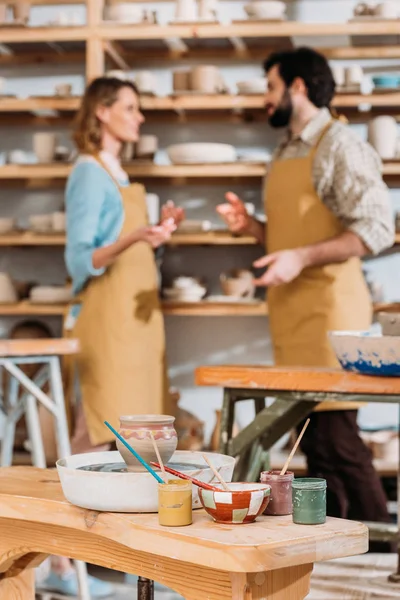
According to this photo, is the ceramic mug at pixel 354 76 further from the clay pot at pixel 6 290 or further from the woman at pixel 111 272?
the clay pot at pixel 6 290

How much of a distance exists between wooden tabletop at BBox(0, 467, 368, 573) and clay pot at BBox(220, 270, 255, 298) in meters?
2.64

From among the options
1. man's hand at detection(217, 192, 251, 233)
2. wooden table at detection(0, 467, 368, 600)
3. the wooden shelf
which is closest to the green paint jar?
wooden table at detection(0, 467, 368, 600)

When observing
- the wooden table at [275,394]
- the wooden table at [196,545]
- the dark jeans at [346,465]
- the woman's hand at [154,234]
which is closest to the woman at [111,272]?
the woman's hand at [154,234]

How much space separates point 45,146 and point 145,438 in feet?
9.67

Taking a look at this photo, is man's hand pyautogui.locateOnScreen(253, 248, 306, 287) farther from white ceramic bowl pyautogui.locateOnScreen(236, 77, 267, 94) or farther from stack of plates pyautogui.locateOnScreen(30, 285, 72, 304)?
stack of plates pyautogui.locateOnScreen(30, 285, 72, 304)

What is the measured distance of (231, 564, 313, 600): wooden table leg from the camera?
1.22 meters

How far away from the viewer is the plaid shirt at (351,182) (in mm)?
3189

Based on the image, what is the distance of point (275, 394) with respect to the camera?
2.55 meters

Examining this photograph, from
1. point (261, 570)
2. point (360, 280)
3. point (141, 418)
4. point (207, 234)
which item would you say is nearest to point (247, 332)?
point (207, 234)

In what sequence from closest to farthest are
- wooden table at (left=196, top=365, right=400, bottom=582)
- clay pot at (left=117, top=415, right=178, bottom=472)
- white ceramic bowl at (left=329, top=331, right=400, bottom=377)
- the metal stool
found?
clay pot at (left=117, top=415, right=178, bottom=472) < white ceramic bowl at (left=329, top=331, right=400, bottom=377) < wooden table at (left=196, top=365, right=400, bottom=582) < the metal stool

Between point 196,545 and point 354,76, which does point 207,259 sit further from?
point 196,545

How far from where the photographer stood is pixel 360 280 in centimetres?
336

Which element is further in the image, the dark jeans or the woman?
the woman

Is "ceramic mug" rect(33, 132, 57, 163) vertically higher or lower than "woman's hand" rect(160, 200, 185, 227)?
higher
